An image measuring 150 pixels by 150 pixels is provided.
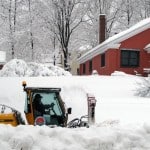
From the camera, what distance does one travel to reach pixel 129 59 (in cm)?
3544

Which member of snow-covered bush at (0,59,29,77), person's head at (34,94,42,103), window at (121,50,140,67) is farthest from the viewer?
window at (121,50,140,67)

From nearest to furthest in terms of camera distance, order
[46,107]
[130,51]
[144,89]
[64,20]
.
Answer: [46,107]
[144,89]
[130,51]
[64,20]

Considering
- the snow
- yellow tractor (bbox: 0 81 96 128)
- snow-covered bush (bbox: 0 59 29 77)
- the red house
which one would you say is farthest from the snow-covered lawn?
the red house

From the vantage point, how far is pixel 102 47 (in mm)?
35625

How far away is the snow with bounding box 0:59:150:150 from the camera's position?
Answer: 7562 millimetres

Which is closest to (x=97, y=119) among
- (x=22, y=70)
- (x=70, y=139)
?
(x=70, y=139)

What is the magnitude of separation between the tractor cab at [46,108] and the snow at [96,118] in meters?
0.98

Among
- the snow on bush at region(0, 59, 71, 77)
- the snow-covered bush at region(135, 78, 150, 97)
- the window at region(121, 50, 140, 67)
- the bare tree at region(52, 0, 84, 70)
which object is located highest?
the bare tree at region(52, 0, 84, 70)

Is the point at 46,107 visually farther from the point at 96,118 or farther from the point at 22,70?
the point at 22,70

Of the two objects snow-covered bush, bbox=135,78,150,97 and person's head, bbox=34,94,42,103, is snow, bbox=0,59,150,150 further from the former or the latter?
person's head, bbox=34,94,42,103

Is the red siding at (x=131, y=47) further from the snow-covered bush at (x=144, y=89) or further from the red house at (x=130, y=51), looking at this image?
the snow-covered bush at (x=144, y=89)

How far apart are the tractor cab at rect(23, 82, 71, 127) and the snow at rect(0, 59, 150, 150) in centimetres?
98

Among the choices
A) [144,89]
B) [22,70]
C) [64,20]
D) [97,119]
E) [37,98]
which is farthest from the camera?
[64,20]

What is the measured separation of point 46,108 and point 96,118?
506 cm
